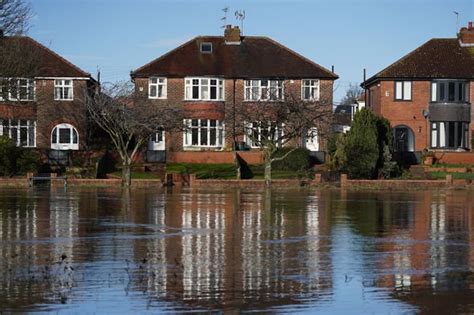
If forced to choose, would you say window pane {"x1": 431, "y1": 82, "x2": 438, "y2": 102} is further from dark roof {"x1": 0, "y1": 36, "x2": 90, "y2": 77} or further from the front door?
dark roof {"x1": 0, "y1": 36, "x2": 90, "y2": 77}

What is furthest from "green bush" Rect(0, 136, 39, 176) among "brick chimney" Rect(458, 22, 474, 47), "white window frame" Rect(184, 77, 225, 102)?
"brick chimney" Rect(458, 22, 474, 47)

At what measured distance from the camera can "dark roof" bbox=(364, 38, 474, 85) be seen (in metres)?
65.4

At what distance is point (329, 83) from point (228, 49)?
7622 millimetres

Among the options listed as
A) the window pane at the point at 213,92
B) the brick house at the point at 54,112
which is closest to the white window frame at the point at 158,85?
the window pane at the point at 213,92

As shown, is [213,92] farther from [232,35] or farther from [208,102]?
[232,35]

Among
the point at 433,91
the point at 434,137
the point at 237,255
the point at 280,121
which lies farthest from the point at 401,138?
the point at 237,255

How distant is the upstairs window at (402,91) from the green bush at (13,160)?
25.3 m

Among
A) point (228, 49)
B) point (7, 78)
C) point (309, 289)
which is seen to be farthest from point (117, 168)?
point (309, 289)

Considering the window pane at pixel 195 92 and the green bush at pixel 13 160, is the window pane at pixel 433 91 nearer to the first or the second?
the window pane at pixel 195 92

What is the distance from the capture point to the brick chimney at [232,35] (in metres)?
68.8

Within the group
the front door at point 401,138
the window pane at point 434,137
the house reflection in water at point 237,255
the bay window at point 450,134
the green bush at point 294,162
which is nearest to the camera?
the house reflection in water at point 237,255

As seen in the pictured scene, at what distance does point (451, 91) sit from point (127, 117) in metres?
24.5

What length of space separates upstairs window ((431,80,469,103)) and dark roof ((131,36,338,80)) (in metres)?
6.95

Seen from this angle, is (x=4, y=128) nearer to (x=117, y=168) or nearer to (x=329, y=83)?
(x=117, y=168)
